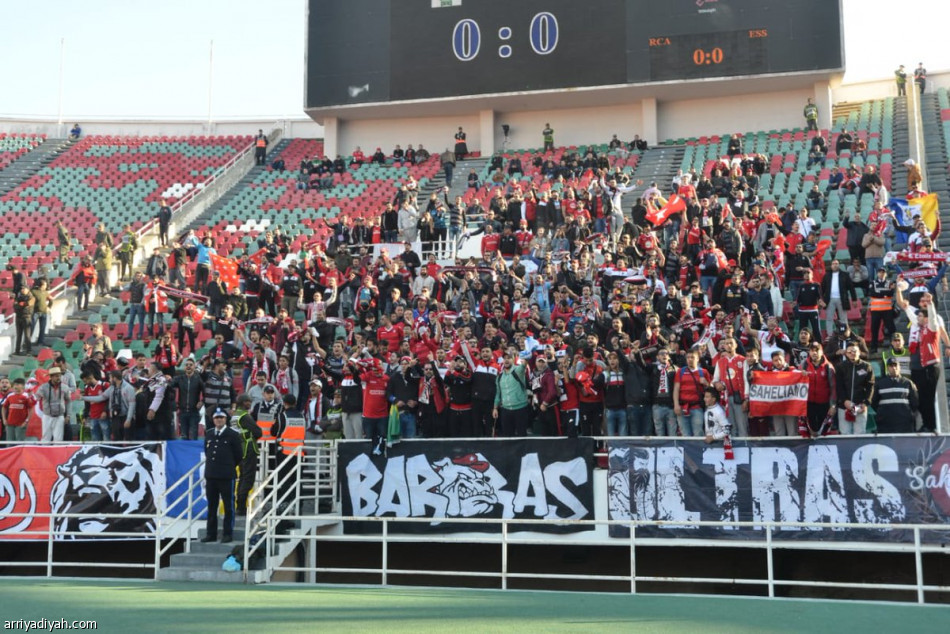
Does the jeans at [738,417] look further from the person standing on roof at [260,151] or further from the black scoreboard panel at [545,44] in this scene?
the person standing on roof at [260,151]

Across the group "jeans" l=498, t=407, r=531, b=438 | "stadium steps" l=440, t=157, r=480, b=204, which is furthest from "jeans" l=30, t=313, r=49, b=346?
"stadium steps" l=440, t=157, r=480, b=204

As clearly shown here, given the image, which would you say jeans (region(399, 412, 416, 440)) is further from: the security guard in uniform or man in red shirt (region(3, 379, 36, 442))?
man in red shirt (region(3, 379, 36, 442))

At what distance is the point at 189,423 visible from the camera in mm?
16656

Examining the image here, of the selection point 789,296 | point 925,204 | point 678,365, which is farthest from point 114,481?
point 925,204

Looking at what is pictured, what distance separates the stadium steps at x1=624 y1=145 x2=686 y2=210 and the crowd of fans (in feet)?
19.3

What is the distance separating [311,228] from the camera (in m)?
29.9

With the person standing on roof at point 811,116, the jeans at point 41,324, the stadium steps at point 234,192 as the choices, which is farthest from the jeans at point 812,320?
the stadium steps at point 234,192

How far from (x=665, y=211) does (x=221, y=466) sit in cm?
1073

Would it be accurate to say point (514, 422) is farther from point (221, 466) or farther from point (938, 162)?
Result: point (938, 162)

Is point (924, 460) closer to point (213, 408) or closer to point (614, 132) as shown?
point (213, 408)

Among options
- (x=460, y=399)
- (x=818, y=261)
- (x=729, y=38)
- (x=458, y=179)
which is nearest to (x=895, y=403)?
(x=818, y=261)

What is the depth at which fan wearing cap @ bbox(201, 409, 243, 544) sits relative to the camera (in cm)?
1349

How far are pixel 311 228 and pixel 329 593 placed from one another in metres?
19.0

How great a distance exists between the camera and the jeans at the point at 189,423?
16625 mm
